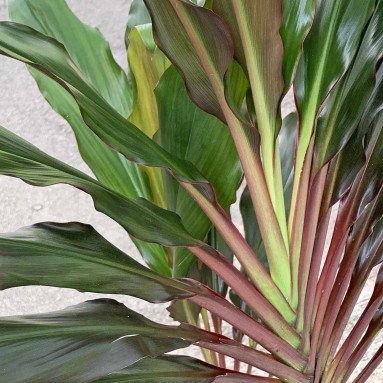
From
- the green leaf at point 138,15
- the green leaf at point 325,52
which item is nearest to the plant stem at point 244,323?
the green leaf at point 325,52

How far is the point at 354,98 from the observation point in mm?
652

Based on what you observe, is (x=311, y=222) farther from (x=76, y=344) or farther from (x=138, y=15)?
(x=138, y=15)

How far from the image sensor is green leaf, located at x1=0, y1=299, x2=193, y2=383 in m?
0.53

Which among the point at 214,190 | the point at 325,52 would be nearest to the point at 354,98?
the point at 325,52

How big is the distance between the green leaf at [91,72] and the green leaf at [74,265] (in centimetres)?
21

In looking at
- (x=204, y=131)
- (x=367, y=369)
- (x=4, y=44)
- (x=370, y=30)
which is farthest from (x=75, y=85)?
(x=367, y=369)

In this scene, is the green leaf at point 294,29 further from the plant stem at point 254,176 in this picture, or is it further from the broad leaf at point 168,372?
the broad leaf at point 168,372

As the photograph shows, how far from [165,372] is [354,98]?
12.4 inches

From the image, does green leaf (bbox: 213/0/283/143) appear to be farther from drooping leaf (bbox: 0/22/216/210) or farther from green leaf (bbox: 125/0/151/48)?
green leaf (bbox: 125/0/151/48)

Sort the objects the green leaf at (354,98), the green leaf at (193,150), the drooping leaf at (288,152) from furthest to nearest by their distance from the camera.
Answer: the drooping leaf at (288,152) < the green leaf at (193,150) < the green leaf at (354,98)

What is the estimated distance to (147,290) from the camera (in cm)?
59

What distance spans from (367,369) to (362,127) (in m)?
0.27

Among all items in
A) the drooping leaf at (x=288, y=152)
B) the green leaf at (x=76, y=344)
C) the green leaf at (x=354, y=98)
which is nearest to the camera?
the green leaf at (x=76, y=344)

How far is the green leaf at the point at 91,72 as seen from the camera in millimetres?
822
